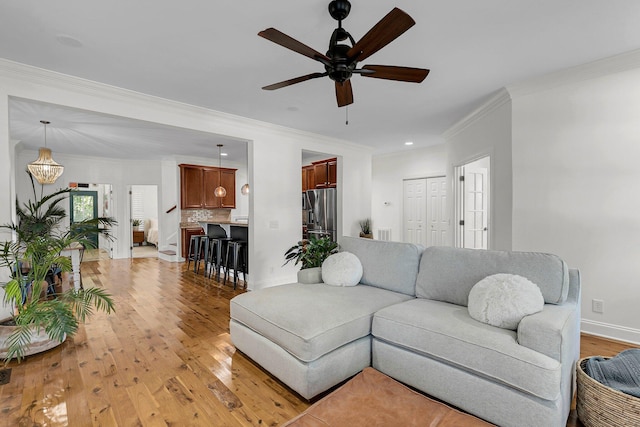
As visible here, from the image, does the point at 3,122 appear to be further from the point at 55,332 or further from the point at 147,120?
the point at 55,332

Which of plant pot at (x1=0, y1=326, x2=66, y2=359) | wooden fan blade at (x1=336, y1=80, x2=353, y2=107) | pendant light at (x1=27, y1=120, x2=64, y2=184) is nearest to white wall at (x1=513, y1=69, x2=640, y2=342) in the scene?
wooden fan blade at (x1=336, y1=80, x2=353, y2=107)

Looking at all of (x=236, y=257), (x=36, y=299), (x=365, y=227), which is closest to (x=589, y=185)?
(x=365, y=227)

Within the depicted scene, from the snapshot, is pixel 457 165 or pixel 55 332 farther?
pixel 457 165

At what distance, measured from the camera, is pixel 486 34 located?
2361 millimetres

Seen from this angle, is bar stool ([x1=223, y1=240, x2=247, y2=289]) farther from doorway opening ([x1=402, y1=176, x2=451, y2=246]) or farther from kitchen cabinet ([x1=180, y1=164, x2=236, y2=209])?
doorway opening ([x1=402, y1=176, x2=451, y2=246])

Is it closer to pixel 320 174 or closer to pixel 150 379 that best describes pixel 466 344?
pixel 150 379

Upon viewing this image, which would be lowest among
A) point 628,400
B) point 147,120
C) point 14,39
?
point 628,400

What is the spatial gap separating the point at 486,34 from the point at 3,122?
418 centimetres

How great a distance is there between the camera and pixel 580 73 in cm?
296

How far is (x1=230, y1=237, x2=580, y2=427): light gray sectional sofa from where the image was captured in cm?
160

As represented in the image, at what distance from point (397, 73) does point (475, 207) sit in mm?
3783

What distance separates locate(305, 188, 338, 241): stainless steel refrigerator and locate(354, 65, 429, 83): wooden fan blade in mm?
4102

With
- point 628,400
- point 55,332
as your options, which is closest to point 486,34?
point 628,400

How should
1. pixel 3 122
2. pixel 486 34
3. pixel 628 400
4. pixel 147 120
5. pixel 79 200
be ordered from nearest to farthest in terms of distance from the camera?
pixel 628 400
pixel 486 34
pixel 3 122
pixel 147 120
pixel 79 200
